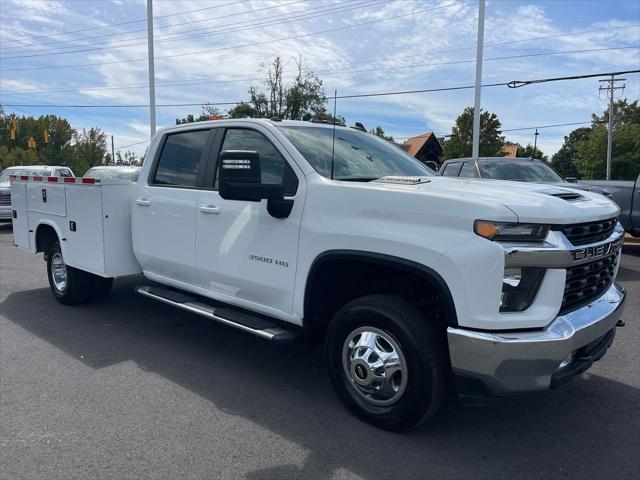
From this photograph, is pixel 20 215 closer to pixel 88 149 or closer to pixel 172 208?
pixel 172 208

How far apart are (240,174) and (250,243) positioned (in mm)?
733

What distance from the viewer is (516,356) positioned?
9.33 feet

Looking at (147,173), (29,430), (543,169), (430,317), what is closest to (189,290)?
(147,173)

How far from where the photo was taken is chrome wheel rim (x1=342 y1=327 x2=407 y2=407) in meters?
3.34

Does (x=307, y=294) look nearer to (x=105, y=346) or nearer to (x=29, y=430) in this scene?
(x=29, y=430)

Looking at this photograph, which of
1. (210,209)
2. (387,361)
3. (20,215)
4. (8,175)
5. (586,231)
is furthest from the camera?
(8,175)

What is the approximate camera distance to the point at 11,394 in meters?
4.04

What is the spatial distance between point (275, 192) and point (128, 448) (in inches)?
72.3

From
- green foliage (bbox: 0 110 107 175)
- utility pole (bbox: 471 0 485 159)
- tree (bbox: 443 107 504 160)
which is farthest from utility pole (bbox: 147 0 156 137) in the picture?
green foliage (bbox: 0 110 107 175)

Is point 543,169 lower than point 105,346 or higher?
higher

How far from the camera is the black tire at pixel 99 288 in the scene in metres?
6.45

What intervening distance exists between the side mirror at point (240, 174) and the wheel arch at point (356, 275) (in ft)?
2.07

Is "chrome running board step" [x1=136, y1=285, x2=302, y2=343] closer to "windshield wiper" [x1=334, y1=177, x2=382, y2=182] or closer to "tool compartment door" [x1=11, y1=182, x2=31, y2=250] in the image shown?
"windshield wiper" [x1=334, y1=177, x2=382, y2=182]

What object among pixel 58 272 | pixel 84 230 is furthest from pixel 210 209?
pixel 58 272
